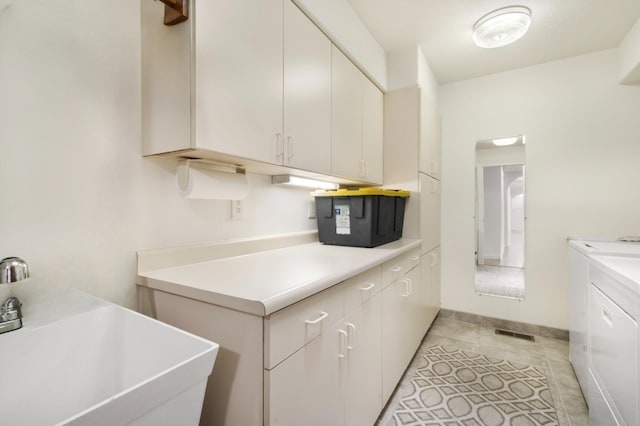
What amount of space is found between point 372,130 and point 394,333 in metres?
1.46

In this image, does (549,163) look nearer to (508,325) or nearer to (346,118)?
(508,325)

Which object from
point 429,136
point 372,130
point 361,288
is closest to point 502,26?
A: point 429,136

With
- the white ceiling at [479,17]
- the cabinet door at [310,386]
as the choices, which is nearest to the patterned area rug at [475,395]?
the cabinet door at [310,386]

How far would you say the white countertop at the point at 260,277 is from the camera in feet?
2.68

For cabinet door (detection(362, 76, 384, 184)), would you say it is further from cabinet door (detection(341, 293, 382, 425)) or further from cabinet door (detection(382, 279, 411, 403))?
cabinet door (detection(341, 293, 382, 425))

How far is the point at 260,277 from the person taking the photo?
1.04 metres

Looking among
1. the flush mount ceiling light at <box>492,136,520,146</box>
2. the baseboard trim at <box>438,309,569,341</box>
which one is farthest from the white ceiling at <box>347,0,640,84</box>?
the baseboard trim at <box>438,309,569,341</box>

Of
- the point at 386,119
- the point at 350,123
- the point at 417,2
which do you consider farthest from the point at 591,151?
the point at 350,123

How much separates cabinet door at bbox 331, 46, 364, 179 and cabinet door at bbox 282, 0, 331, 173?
7 centimetres

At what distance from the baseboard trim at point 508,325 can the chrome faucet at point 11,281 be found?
324cm

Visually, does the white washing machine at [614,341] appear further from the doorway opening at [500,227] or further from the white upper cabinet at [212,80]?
the white upper cabinet at [212,80]

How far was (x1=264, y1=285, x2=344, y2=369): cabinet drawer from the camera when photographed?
788 mm

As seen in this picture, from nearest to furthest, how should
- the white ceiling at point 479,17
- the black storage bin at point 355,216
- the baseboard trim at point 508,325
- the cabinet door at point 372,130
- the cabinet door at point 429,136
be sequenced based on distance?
the black storage bin at point 355,216 → the white ceiling at point 479,17 → the cabinet door at point 372,130 → the cabinet door at point 429,136 → the baseboard trim at point 508,325

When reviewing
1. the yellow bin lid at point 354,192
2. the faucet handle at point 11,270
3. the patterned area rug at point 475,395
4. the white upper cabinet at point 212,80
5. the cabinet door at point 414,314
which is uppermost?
the white upper cabinet at point 212,80
